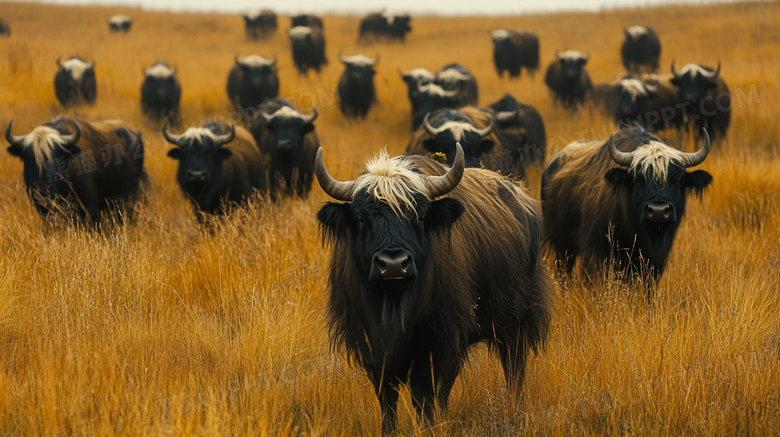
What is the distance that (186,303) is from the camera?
530 centimetres

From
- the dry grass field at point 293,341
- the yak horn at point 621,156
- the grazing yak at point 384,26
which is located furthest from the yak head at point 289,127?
the grazing yak at point 384,26

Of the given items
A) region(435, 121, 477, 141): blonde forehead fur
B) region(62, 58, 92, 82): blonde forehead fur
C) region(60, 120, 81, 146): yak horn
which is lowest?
region(62, 58, 92, 82): blonde forehead fur

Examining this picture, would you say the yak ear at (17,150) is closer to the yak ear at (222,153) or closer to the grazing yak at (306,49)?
the yak ear at (222,153)

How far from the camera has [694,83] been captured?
44.7 ft

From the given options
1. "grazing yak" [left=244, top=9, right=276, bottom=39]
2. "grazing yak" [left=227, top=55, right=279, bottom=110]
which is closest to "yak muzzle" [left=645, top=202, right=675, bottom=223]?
"grazing yak" [left=227, top=55, right=279, bottom=110]

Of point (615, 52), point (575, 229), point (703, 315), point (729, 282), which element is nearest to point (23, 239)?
point (575, 229)

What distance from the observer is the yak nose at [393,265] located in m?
3.00

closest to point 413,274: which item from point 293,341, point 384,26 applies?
point 293,341

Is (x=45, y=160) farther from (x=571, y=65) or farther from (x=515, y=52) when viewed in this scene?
(x=515, y=52)

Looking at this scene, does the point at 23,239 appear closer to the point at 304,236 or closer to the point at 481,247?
the point at 304,236

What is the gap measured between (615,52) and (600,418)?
78.8ft

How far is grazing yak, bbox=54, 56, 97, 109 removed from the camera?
51.6 ft

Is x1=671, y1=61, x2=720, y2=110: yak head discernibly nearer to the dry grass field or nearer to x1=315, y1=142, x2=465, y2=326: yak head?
the dry grass field

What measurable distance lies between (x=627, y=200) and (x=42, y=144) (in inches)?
258
